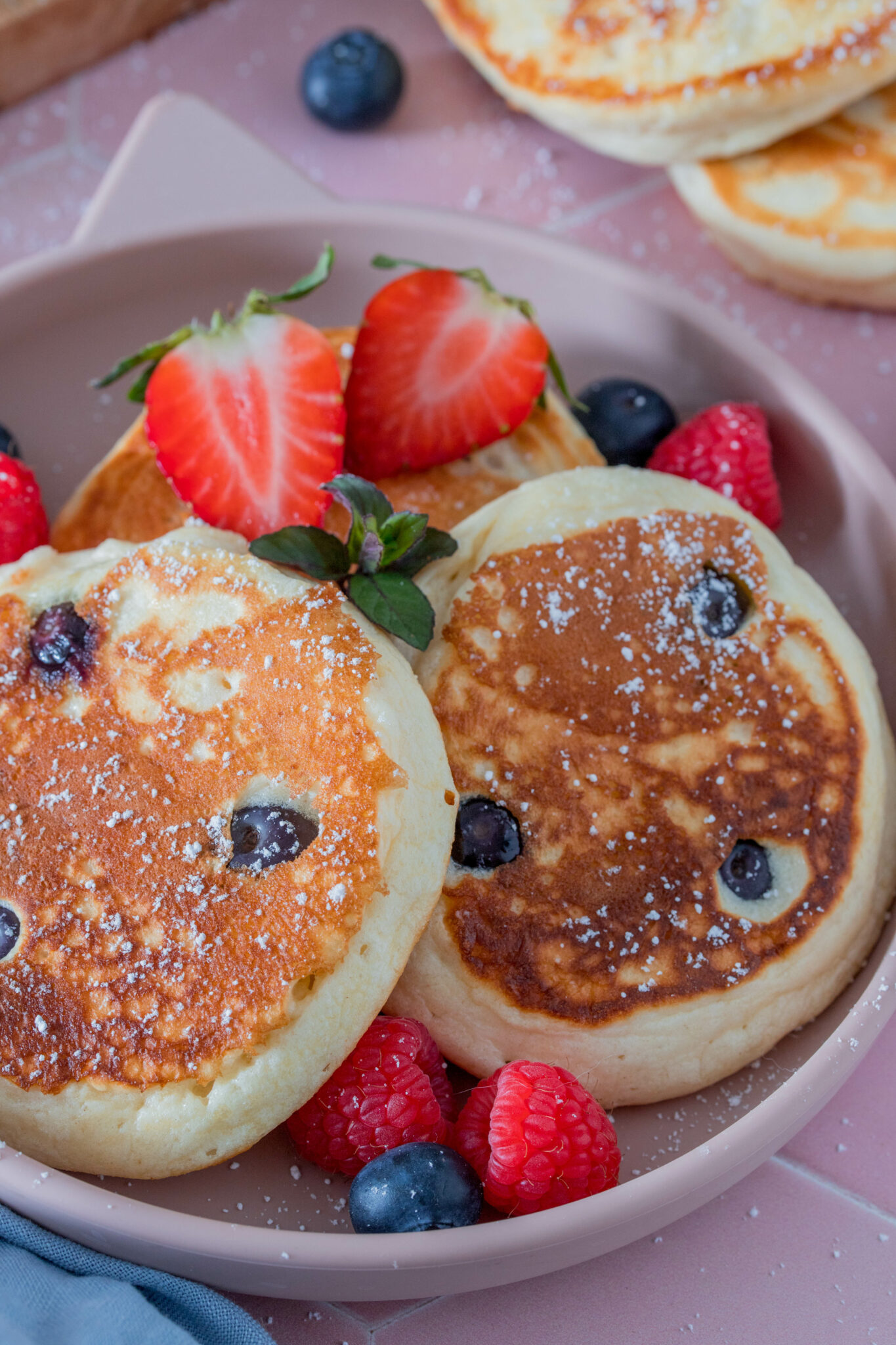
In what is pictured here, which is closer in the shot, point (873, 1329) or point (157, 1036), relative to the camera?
point (157, 1036)

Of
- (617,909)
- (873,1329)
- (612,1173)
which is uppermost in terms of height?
(617,909)

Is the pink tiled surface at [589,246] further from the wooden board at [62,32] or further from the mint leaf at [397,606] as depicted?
the mint leaf at [397,606]

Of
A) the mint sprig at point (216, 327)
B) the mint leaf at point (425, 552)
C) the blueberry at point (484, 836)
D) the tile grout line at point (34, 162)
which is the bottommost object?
the blueberry at point (484, 836)

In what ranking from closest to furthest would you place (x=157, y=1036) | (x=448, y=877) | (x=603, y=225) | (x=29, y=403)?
(x=157, y=1036), (x=448, y=877), (x=29, y=403), (x=603, y=225)

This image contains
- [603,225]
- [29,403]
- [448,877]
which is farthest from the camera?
[603,225]

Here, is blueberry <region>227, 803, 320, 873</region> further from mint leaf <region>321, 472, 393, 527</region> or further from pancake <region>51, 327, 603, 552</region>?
pancake <region>51, 327, 603, 552</region>

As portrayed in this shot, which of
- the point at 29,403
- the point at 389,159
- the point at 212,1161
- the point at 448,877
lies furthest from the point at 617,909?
the point at 389,159

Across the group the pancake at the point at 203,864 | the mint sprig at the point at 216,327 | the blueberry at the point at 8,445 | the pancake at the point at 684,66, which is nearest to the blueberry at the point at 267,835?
the pancake at the point at 203,864

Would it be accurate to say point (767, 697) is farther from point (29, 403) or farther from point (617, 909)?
point (29, 403)
